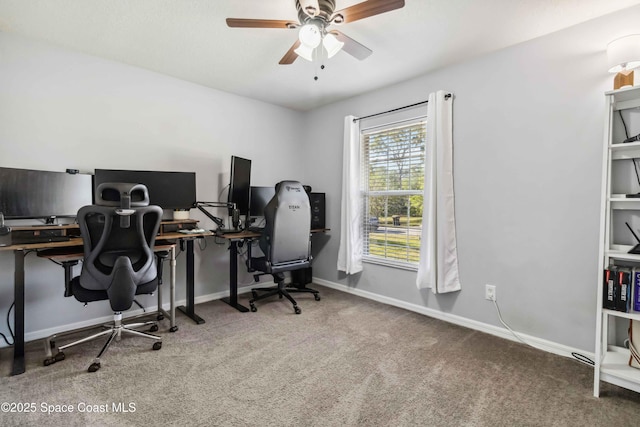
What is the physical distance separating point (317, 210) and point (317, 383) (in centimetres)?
236

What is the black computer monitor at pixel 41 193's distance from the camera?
2.14 meters

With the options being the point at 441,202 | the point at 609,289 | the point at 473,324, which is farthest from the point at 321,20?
the point at 473,324

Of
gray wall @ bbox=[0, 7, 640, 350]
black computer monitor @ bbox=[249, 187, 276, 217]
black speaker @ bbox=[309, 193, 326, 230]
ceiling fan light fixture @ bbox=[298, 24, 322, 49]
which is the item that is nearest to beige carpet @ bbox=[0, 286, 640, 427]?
gray wall @ bbox=[0, 7, 640, 350]

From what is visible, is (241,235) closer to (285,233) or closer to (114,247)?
(285,233)

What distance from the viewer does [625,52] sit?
5.97 ft

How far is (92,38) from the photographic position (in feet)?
7.89

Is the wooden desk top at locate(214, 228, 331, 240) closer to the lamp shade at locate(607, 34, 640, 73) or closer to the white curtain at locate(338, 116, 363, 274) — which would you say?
the white curtain at locate(338, 116, 363, 274)

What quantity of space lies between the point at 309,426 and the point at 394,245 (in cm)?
223

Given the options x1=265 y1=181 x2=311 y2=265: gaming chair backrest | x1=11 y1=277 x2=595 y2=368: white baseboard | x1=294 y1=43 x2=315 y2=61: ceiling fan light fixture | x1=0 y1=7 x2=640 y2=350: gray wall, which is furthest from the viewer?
x1=265 y1=181 x2=311 y2=265: gaming chair backrest

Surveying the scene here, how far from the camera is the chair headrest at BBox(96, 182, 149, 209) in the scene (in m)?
1.94

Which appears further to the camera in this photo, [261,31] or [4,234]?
[261,31]

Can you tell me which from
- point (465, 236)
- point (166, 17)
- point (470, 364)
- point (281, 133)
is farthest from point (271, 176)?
point (470, 364)

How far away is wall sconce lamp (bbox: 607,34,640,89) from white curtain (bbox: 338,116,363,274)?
7.34 ft

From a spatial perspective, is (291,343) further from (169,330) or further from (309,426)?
(169,330)
